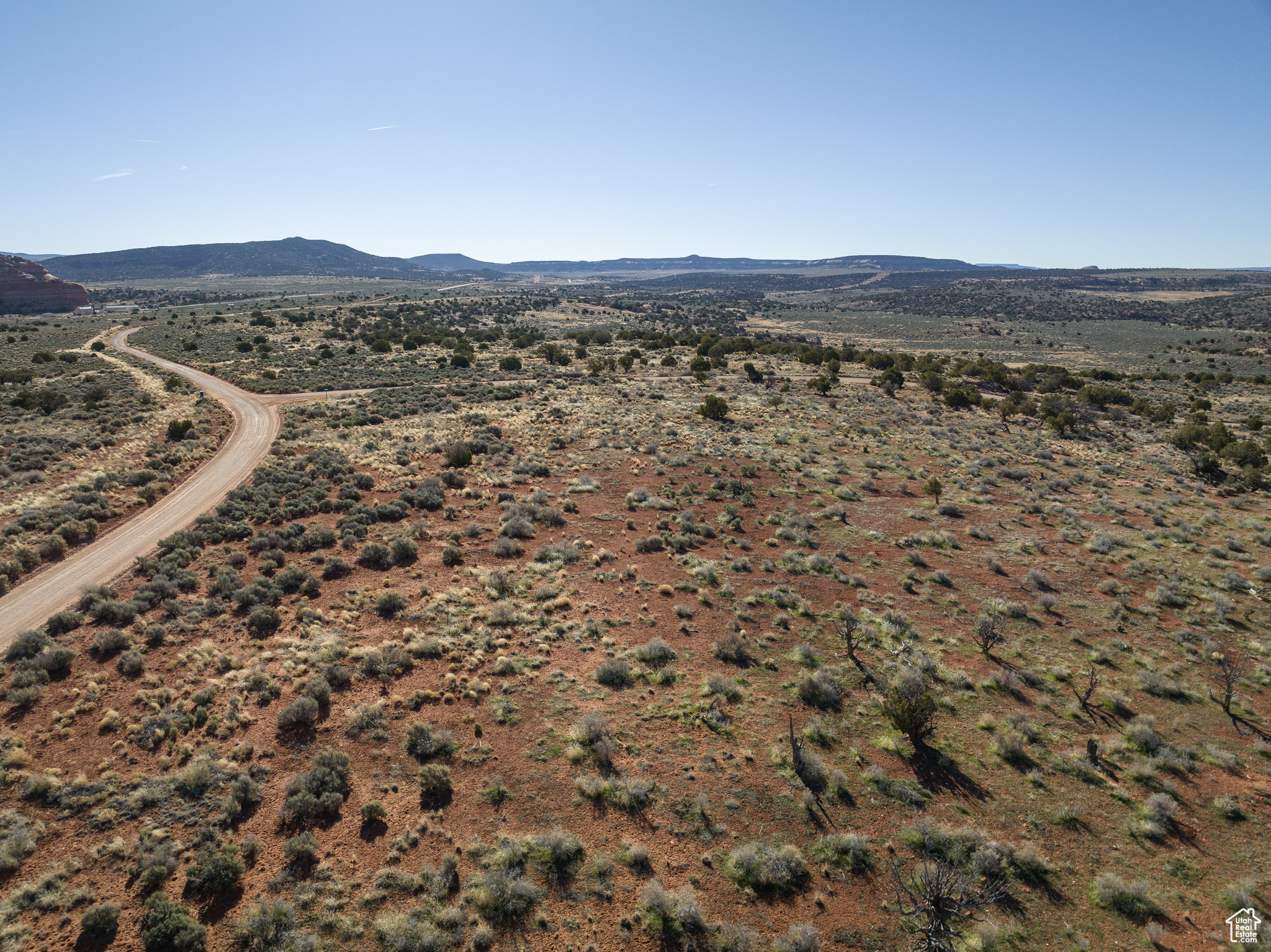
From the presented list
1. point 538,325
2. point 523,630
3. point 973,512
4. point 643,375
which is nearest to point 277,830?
point 523,630

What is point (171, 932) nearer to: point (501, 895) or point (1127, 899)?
point (501, 895)

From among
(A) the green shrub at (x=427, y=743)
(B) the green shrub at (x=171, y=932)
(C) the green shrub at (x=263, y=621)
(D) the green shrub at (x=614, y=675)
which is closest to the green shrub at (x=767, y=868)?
(D) the green shrub at (x=614, y=675)

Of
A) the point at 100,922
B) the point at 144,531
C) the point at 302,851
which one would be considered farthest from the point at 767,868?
the point at 144,531

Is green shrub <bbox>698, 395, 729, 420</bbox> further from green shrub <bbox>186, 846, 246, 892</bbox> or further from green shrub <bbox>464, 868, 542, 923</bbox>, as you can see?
green shrub <bbox>186, 846, 246, 892</bbox>

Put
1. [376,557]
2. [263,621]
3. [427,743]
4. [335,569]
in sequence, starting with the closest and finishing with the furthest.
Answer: [427,743] → [263,621] → [335,569] → [376,557]

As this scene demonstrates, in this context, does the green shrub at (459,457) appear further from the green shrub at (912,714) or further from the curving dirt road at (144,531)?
the green shrub at (912,714)

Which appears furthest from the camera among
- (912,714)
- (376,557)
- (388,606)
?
(376,557)
